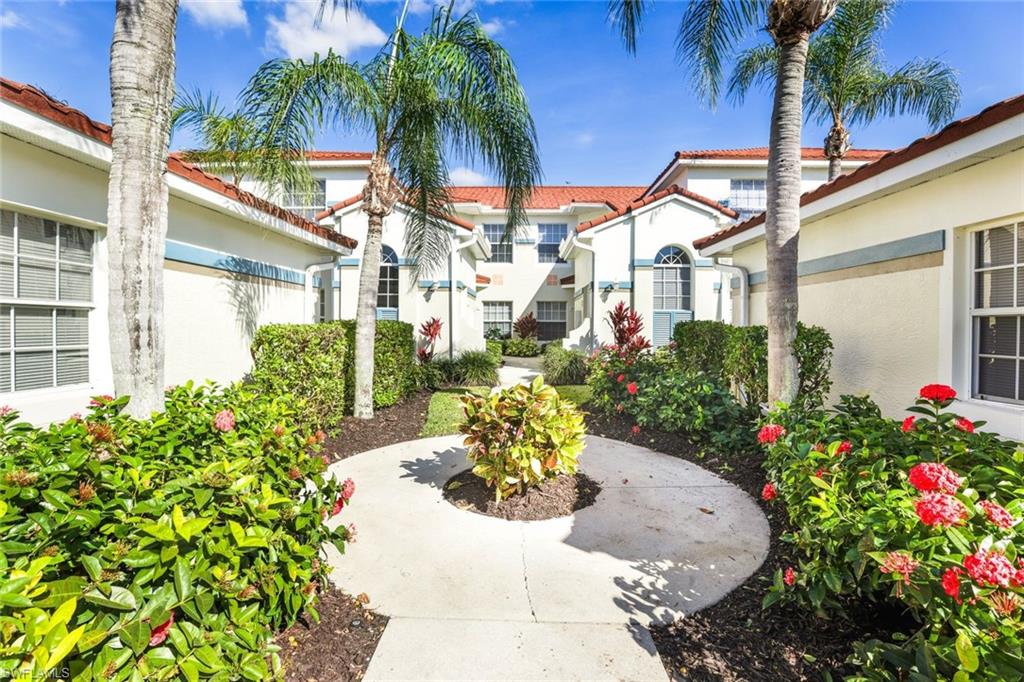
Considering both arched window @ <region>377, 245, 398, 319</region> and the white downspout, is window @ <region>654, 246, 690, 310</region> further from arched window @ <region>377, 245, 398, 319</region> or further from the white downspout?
arched window @ <region>377, 245, 398, 319</region>

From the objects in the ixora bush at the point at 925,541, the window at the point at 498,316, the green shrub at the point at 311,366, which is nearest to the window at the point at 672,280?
the window at the point at 498,316

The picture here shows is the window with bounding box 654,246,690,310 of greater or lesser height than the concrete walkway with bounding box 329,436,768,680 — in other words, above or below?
above

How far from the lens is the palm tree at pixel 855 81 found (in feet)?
34.0

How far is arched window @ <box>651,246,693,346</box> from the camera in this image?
15117 millimetres

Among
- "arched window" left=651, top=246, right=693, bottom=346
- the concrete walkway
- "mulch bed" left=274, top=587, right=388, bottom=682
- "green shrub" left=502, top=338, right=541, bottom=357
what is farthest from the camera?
"green shrub" left=502, top=338, right=541, bottom=357

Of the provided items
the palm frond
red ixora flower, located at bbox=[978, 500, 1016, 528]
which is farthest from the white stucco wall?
the palm frond

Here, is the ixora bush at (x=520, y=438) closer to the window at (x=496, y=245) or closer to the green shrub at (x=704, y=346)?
the green shrub at (x=704, y=346)

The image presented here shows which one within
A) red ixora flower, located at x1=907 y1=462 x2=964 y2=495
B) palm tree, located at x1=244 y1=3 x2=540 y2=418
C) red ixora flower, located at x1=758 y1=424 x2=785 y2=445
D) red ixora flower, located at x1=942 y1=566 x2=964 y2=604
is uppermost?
palm tree, located at x1=244 y1=3 x2=540 y2=418

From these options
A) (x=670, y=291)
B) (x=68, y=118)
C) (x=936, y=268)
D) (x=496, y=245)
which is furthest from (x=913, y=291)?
(x=496, y=245)

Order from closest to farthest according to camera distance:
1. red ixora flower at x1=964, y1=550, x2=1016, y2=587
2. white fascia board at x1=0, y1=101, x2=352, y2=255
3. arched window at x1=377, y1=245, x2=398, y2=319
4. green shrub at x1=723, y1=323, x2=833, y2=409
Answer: red ixora flower at x1=964, y1=550, x2=1016, y2=587 → white fascia board at x1=0, y1=101, x2=352, y2=255 → green shrub at x1=723, y1=323, x2=833, y2=409 → arched window at x1=377, y1=245, x2=398, y2=319

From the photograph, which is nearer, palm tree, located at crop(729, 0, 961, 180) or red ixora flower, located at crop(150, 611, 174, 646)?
red ixora flower, located at crop(150, 611, 174, 646)

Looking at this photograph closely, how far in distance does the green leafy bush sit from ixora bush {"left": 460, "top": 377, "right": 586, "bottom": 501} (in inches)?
157

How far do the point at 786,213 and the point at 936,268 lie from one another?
60.6 inches

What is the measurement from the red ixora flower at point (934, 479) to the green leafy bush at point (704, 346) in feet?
17.6
